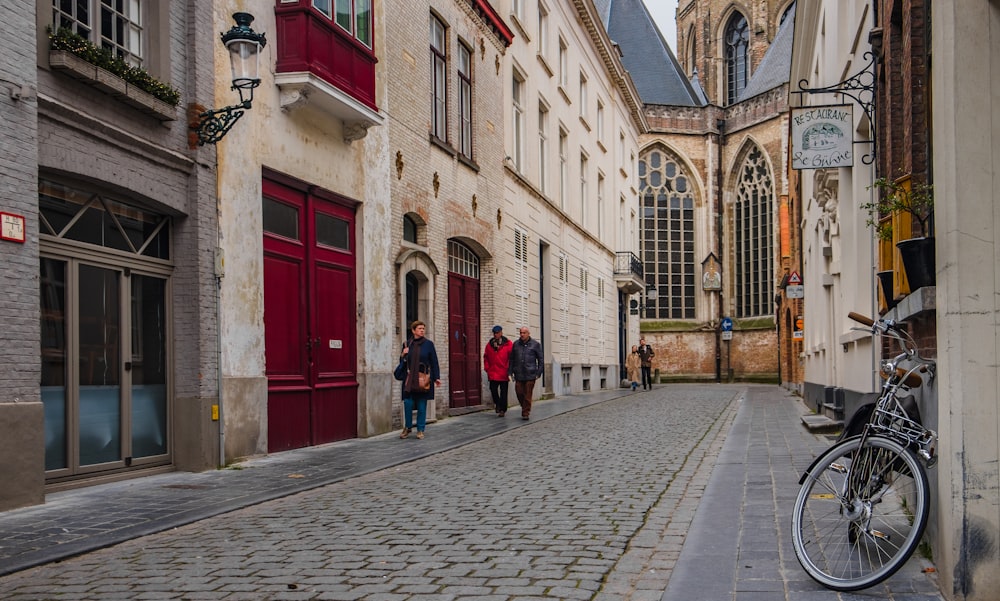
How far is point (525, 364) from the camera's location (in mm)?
17797

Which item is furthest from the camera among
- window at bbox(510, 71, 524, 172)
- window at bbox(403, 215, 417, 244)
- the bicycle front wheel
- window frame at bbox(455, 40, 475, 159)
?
window at bbox(510, 71, 524, 172)

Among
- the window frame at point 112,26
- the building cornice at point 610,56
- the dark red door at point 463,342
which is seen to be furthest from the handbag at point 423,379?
the building cornice at point 610,56

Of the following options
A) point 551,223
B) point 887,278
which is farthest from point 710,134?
point 887,278

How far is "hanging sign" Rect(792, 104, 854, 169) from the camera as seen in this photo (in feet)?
38.7

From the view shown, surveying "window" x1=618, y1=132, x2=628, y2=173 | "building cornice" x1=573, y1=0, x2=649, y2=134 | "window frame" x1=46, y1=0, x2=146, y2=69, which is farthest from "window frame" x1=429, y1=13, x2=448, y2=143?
"window" x1=618, y1=132, x2=628, y2=173

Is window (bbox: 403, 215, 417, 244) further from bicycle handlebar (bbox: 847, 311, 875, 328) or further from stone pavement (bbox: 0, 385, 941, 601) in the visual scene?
bicycle handlebar (bbox: 847, 311, 875, 328)

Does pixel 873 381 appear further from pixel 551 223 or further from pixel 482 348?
pixel 551 223

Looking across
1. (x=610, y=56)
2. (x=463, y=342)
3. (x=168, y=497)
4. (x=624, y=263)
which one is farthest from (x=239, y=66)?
(x=624, y=263)

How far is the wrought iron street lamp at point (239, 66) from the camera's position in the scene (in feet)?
31.6

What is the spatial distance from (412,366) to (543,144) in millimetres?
13321

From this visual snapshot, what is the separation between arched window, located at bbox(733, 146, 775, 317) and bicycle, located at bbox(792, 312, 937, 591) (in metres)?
43.2

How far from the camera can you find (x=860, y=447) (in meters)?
4.81

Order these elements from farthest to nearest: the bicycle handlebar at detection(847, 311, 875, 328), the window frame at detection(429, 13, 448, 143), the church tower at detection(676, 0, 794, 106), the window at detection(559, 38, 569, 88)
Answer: the church tower at detection(676, 0, 794, 106) → the window at detection(559, 38, 569, 88) → the window frame at detection(429, 13, 448, 143) → the bicycle handlebar at detection(847, 311, 875, 328)

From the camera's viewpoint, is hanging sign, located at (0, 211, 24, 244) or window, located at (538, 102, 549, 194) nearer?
hanging sign, located at (0, 211, 24, 244)
